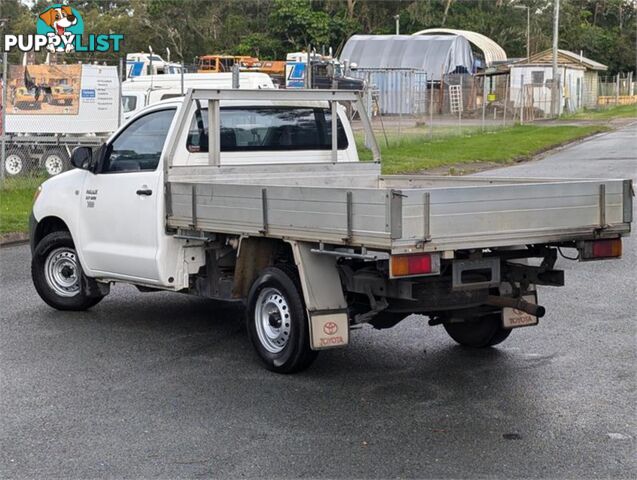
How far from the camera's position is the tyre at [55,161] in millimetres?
22828

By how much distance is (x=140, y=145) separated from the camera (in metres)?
8.84

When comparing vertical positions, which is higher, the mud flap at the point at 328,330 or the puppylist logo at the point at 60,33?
the puppylist logo at the point at 60,33

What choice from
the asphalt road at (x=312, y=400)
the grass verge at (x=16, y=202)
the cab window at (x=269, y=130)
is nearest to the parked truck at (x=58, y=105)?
the grass verge at (x=16, y=202)

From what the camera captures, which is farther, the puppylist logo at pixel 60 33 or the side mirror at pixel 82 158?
the puppylist logo at pixel 60 33

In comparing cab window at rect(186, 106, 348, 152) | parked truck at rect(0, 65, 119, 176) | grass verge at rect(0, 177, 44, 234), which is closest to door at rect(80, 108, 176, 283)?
cab window at rect(186, 106, 348, 152)

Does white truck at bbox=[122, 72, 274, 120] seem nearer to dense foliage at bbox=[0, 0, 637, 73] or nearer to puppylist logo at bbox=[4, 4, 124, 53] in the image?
puppylist logo at bbox=[4, 4, 124, 53]

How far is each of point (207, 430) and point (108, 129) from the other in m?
18.5

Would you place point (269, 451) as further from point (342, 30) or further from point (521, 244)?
point (342, 30)

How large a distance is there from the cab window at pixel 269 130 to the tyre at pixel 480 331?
212 centimetres

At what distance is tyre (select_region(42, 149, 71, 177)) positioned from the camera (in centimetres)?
2283

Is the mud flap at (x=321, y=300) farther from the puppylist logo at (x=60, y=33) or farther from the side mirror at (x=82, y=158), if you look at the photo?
the puppylist logo at (x=60, y=33)

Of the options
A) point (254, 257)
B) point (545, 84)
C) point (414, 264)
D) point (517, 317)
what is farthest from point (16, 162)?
point (545, 84)

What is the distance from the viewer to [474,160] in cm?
2791

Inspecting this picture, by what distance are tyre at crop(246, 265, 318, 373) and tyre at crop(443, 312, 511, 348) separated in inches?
55.5
